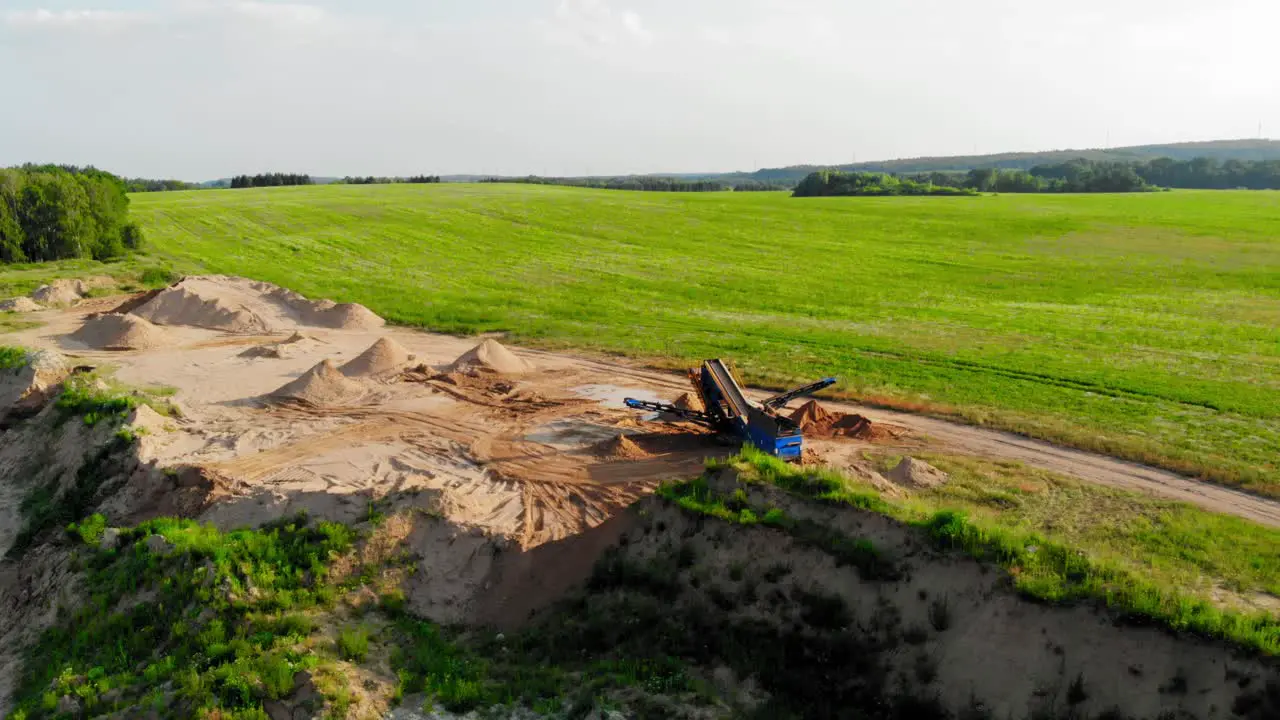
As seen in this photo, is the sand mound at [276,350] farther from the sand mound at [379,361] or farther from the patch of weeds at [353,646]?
the patch of weeds at [353,646]

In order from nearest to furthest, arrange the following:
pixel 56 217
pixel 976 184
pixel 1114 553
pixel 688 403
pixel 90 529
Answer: pixel 1114 553 < pixel 90 529 < pixel 688 403 < pixel 56 217 < pixel 976 184

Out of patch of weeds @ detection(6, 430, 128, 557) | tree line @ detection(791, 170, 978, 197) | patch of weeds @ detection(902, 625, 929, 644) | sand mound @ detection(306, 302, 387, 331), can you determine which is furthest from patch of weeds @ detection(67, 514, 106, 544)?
tree line @ detection(791, 170, 978, 197)

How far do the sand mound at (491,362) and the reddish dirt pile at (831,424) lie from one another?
347 inches

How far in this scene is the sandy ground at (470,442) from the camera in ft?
49.4

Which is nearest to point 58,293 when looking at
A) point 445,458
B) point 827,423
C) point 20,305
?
point 20,305

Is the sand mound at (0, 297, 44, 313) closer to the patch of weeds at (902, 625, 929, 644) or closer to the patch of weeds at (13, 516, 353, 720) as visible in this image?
the patch of weeds at (13, 516, 353, 720)

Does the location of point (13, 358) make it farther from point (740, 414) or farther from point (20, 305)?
point (740, 414)

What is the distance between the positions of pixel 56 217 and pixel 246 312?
895 inches

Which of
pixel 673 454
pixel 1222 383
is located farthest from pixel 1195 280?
pixel 673 454

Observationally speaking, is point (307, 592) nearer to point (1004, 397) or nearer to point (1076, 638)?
point (1076, 638)

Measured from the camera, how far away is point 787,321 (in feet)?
104

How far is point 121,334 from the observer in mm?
27406

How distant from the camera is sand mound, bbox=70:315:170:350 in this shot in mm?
27031

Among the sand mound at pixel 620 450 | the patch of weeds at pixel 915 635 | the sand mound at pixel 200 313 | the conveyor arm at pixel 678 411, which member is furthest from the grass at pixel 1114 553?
the sand mound at pixel 200 313
